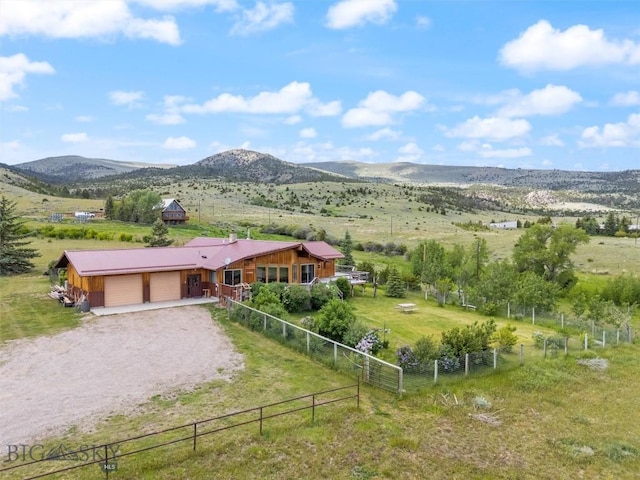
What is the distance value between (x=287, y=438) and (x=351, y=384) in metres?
4.51

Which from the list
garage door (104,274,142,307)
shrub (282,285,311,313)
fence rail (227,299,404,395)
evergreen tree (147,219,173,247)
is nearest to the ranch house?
garage door (104,274,142,307)

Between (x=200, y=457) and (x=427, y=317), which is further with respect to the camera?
(x=427, y=317)

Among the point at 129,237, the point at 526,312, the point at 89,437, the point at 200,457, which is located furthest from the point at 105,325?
the point at 129,237

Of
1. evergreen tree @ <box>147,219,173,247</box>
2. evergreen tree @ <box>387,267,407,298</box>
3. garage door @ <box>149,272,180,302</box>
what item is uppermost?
evergreen tree @ <box>147,219,173,247</box>

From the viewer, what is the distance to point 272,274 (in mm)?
33000

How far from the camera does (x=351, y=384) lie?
16.9 metres

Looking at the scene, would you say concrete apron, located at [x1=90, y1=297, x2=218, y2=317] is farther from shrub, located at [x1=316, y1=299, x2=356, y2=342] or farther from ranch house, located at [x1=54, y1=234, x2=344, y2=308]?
shrub, located at [x1=316, y1=299, x2=356, y2=342]

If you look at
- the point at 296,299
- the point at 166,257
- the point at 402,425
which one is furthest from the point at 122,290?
the point at 402,425

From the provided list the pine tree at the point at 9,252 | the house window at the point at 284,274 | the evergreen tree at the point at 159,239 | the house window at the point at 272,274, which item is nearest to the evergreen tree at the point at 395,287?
the house window at the point at 284,274

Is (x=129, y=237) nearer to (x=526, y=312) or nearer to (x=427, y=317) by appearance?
(x=427, y=317)

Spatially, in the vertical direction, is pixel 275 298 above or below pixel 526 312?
above

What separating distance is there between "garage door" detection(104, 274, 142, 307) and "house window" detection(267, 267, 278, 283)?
8168mm

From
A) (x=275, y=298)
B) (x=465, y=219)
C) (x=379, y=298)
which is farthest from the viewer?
(x=465, y=219)

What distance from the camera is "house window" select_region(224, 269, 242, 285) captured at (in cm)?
3113
